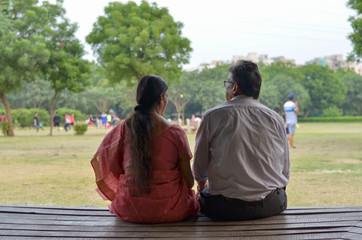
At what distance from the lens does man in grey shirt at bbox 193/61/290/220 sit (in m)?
2.94

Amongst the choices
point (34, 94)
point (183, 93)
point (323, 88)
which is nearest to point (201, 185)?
point (34, 94)

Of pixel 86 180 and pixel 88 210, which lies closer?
pixel 88 210

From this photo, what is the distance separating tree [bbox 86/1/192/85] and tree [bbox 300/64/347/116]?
3491cm

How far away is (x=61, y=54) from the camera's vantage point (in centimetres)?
2609

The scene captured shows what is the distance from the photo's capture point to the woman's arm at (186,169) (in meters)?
3.00

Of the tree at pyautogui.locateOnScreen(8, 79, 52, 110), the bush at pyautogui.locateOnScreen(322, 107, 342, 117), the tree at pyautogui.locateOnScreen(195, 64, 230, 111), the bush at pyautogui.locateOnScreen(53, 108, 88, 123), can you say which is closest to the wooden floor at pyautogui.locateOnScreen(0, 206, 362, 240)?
the bush at pyautogui.locateOnScreen(53, 108, 88, 123)

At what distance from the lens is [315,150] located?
1327 centimetres

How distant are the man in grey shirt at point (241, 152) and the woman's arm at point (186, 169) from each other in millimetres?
62

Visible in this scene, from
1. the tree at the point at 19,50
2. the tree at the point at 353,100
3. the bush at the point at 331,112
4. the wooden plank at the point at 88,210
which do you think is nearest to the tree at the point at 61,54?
the tree at the point at 19,50

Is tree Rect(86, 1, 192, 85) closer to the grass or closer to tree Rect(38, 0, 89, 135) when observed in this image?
tree Rect(38, 0, 89, 135)

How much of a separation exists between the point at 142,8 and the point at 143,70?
15.0 ft

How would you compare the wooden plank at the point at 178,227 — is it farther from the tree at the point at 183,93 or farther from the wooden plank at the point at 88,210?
the tree at the point at 183,93

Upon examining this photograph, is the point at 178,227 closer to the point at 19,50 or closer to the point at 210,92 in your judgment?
the point at 19,50

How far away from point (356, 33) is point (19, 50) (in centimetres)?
1576
